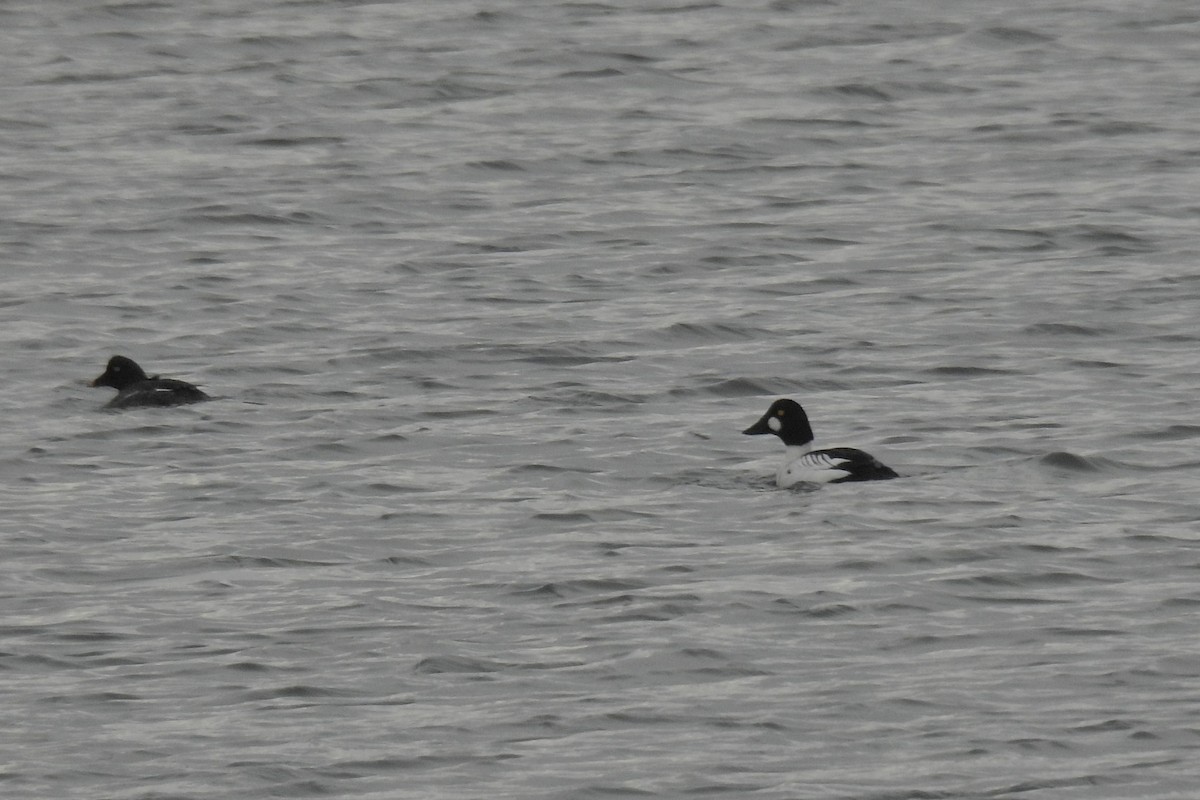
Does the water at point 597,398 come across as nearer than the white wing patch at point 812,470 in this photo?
Yes

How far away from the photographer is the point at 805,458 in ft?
50.0

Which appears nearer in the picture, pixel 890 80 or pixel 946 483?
pixel 946 483

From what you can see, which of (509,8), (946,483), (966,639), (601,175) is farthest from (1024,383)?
(509,8)

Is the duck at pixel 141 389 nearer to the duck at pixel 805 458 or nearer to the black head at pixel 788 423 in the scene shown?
the duck at pixel 805 458

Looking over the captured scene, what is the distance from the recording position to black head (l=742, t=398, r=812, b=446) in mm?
15625

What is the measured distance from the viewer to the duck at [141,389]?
667 inches

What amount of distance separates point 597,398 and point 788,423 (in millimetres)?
1887

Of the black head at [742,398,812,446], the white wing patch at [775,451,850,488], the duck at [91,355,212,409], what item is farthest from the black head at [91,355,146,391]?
the white wing patch at [775,451,850,488]

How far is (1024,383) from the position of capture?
17234 millimetres

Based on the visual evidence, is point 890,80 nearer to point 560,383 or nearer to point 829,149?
point 829,149

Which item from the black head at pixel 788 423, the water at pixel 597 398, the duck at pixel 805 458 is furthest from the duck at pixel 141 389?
the black head at pixel 788 423

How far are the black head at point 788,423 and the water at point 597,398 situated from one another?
32cm

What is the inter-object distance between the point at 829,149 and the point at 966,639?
42.8 feet

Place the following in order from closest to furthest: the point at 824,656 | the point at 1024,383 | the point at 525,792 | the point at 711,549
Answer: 1. the point at 525,792
2. the point at 824,656
3. the point at 711,549
4. the point at 1024,383
